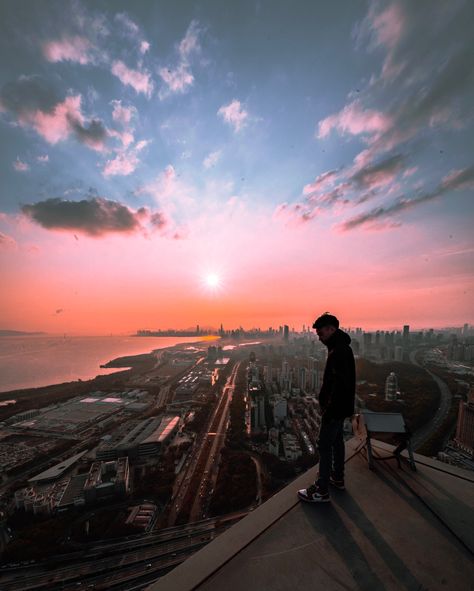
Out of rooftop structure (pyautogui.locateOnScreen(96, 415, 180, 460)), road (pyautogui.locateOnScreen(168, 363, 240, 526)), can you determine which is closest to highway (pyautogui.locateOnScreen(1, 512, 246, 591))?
road (pyautogui.locateOnScreen(168, 363, 240, 526))

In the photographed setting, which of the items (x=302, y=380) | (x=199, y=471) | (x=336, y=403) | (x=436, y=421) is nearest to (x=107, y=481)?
(x=199, y=471)

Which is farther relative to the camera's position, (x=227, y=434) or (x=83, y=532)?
(x=227, y=434)

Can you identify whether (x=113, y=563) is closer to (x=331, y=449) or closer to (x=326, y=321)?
(x=331, y=449)

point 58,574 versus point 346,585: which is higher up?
point 346,585

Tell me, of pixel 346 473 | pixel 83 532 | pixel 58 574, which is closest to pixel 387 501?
pixel 346 473

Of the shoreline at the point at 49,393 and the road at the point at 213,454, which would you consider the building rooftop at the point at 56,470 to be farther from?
the shoreline at the point at 49,393

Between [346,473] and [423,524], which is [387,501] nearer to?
[423,524]
